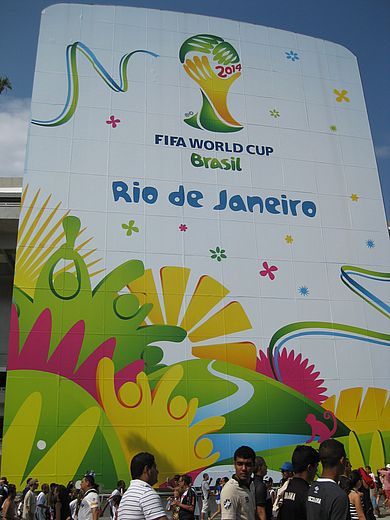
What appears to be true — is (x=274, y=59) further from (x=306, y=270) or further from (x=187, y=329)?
(x=187, y=329)

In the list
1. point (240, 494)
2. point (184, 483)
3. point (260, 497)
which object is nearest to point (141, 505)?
point (240, 494)

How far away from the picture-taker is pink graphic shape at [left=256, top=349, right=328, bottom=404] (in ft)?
48.9

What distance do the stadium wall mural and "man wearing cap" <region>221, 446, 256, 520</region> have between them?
33.4 ft

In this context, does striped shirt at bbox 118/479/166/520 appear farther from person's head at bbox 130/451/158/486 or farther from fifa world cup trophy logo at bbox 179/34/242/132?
fifa world cup trophy logo at bbox 179/34/242/132

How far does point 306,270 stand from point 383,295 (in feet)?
8.94

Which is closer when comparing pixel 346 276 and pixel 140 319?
pixel 140 319

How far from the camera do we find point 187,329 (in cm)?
1471

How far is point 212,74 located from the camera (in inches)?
690

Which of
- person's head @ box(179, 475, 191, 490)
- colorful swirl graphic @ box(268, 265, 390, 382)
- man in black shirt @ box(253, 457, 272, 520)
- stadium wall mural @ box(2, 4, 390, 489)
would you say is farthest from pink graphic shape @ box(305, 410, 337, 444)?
man in black shirt @ box(253, 457, 272, 520)

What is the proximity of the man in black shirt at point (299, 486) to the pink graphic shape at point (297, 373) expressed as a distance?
1088cm

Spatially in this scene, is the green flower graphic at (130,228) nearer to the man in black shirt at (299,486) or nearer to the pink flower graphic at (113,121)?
the pink flower graphic at (113,121)

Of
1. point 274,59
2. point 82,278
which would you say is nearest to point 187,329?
point 82,278

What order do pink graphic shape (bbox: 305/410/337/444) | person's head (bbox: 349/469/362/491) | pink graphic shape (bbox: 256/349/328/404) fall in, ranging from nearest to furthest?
1. person's head (bbox: 349/469/362/491)
2. pink graphic shape (bbox: 305/410/337/444)
3. pink graphic shape (bbox: 256/349/328/404)

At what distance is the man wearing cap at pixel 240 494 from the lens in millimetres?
3818
